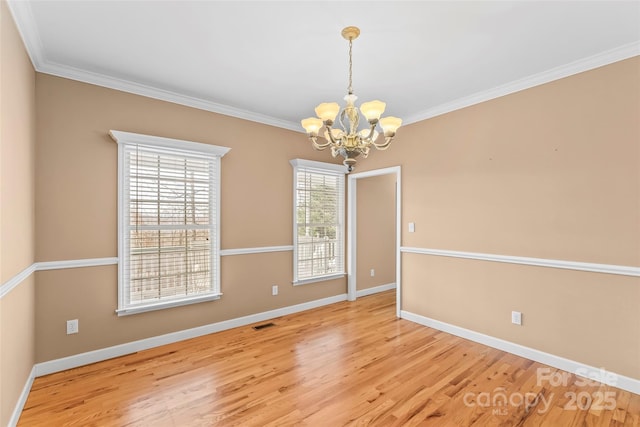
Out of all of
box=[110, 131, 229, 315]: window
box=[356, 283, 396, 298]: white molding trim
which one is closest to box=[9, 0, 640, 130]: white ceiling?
box=[110, 131, 229, 315]: window

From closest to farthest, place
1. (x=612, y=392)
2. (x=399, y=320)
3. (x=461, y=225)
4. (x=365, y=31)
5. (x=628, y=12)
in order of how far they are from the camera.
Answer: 1. (x=628, y=12)
2. (x=365, y=31)
3. (x=612, y=392)
4. (x=461, y=225)
5. (x=399, y=320)

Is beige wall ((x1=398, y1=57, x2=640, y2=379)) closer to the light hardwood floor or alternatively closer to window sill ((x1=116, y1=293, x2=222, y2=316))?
the light hardwood floor

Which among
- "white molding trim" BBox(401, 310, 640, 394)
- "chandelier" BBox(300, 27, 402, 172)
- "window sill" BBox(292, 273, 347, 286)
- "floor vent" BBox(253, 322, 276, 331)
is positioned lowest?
"floor vent" BBox(253, 322, 276, 331)

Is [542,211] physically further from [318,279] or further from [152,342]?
[152,342]

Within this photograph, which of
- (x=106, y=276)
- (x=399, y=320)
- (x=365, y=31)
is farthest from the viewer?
(x=399, y=320)

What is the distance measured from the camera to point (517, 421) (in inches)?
82.0

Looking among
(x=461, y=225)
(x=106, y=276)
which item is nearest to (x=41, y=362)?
(x=106, y=276)

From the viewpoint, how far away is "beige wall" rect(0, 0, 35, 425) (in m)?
1.79

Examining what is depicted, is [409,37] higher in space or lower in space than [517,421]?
higher

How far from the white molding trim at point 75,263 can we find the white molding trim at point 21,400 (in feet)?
2.75

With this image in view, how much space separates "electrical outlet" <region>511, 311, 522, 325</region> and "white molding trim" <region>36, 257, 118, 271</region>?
404cm

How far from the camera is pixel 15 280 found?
2.00 m

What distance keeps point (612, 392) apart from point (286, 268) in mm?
3460

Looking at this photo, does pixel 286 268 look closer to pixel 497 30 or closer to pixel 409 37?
pixel 409 37
